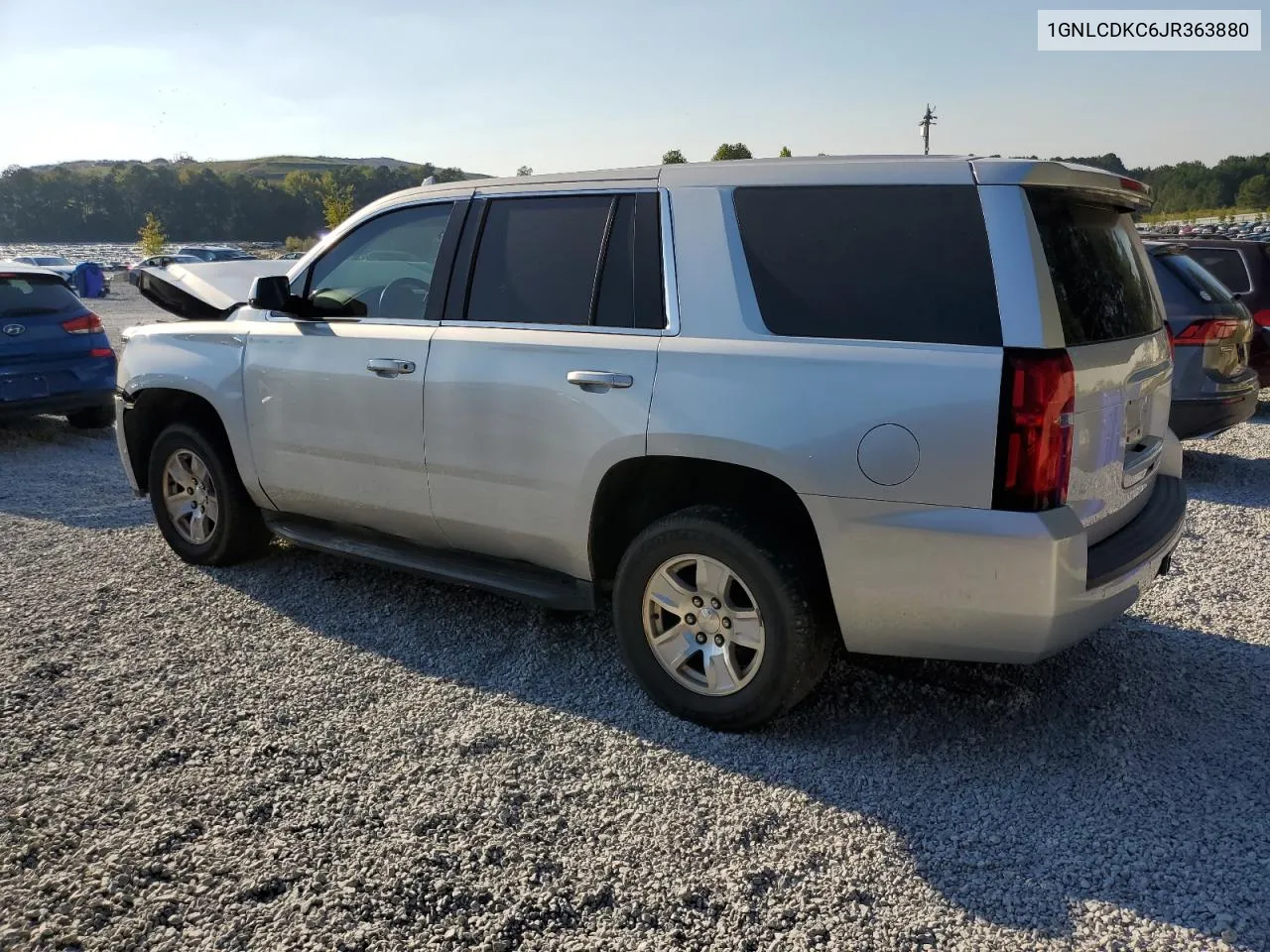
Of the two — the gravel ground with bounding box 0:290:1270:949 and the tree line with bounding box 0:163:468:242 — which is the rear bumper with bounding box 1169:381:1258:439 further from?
the tree line with bounding box 0:163:468:242

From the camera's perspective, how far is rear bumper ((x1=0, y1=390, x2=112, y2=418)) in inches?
344

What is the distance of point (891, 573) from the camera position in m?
3.02

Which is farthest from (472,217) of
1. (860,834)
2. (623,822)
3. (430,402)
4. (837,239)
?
(860,834)

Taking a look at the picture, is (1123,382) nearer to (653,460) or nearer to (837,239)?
(837,239)

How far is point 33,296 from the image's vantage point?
9.01m

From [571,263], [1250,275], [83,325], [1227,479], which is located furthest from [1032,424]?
[83,325]

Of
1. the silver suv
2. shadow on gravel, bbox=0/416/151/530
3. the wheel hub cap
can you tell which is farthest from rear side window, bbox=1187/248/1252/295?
shadow on gravel, bbox=0/416/151/530

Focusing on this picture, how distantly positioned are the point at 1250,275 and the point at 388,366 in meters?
8.67

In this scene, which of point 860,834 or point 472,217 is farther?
point 472,217

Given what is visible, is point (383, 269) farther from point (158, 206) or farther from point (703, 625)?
point (158, 206)

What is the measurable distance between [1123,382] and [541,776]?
228cm

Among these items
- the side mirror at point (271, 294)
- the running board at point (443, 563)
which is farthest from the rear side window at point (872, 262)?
the side mirror at point (271, 294)

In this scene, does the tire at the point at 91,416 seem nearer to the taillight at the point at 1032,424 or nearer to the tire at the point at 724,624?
the tire at the point at 724,624

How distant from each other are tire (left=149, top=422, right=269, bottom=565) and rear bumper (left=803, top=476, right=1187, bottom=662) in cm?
325
